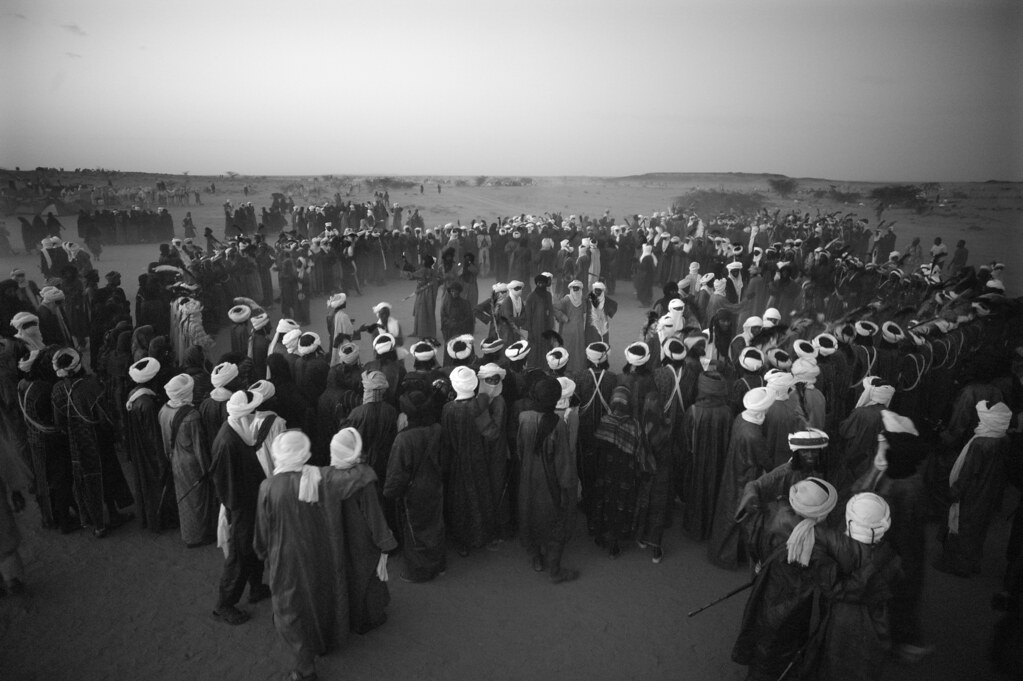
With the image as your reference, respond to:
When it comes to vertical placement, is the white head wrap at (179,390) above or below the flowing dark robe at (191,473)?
above

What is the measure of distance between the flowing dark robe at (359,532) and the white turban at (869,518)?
9.51 feet

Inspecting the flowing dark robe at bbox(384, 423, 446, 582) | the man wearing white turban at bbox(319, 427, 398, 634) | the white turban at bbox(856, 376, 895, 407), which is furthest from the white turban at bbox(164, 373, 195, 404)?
the white turban at bbox(856, 376, 895, 407)

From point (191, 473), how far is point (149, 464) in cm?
76

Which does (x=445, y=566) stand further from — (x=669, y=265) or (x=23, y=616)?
(x=669, y=265)

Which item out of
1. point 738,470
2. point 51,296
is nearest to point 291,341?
point 738,470

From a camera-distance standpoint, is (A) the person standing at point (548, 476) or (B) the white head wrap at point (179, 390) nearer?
(A) the person standing at point (548, 476)

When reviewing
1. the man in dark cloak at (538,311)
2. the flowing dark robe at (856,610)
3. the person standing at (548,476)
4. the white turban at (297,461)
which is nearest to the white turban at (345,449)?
the white turban at (297,461)

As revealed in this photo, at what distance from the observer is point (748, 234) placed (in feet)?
73.7

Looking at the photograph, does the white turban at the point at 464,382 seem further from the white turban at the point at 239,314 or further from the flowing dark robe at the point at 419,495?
the white turban at the point at 239,314

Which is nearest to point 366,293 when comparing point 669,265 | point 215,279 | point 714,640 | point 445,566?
point 215,279

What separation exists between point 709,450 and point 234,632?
13.9ft

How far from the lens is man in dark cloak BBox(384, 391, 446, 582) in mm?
4461

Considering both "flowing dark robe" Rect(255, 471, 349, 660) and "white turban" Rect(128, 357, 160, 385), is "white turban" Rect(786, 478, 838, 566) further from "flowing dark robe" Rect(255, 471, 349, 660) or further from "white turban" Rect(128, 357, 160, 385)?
"white turban" Rect(128, 357, 160, 385)

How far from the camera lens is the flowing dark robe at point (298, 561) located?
12.0 feet
